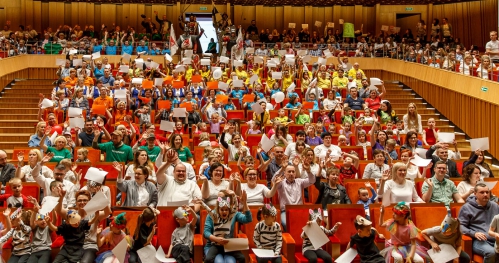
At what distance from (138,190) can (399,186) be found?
2.67 meters

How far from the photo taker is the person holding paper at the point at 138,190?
6855 millimetres

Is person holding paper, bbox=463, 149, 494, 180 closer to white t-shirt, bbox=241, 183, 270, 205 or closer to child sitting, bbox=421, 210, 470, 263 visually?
child sitting, bbox=421, 210, 470, 263

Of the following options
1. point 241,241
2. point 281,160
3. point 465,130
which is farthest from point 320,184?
point 465,130

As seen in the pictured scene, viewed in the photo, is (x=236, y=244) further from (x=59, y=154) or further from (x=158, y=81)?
(x=158, y=81)

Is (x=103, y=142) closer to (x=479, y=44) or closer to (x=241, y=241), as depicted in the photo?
(x=241, y=241)

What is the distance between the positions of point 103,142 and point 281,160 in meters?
2.73

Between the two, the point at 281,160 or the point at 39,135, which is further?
the point at 39,135

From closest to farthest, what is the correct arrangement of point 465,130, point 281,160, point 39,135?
point 281,160 < point 39,135 < point 465,130

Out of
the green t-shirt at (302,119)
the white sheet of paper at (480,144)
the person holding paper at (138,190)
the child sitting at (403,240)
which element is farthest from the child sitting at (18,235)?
the green t-shirt at (302,119)

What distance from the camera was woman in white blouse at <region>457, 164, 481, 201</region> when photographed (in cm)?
716

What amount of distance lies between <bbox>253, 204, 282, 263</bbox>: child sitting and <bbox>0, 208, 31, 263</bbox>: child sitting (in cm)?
203

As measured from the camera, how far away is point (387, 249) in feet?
20.3

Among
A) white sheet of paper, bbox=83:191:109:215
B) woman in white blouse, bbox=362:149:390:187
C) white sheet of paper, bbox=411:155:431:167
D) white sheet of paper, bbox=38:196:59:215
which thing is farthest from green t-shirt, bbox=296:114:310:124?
white sheet of paper, bbox=83:191:109:215

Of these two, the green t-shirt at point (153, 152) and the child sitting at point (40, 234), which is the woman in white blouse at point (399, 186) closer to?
the green t-shirt at point (153, 152)
